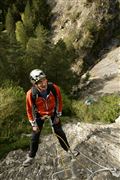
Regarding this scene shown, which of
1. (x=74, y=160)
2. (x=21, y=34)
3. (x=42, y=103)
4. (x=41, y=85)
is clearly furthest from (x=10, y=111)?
(x=21, y=34)

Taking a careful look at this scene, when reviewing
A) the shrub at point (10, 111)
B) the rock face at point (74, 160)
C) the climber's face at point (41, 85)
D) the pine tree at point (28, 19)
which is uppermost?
the pine tree at point (28, 19)

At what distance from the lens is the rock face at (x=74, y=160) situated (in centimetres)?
1071

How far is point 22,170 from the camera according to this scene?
36.8 ft

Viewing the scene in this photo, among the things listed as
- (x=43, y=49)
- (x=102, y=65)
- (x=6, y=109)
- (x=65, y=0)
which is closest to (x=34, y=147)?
(x=6, y=109)

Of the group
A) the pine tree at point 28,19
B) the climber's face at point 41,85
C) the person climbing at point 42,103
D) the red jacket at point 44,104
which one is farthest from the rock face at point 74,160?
the pine tree at point 28,19

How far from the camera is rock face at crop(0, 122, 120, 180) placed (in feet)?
35.1

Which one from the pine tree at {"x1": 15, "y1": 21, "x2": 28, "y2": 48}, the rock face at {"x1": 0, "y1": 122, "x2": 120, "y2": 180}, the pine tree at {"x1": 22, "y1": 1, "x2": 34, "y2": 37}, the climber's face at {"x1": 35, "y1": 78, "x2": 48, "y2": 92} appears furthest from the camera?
the pine tree at {"x1": 22, "y1": 1, "x2": 34, "y2": 37}

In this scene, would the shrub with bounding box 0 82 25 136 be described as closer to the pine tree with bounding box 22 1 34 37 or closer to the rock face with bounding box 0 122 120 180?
the rock face with bounding box 0 122 120 180

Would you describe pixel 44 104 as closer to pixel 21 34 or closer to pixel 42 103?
pixel 42 103

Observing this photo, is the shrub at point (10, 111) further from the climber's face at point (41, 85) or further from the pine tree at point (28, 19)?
the pine tree at point (28, 19)

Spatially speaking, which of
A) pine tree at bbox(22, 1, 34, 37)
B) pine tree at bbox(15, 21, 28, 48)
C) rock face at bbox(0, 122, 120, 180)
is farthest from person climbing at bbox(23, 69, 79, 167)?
pine tree at bbox(22, 1, 34, 37)

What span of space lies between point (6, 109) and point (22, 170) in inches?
102

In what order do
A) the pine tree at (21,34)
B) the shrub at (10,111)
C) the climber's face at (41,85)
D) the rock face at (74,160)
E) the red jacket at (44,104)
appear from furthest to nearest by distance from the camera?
the pine tree at (21,34) < the shrub at (10,111) < the rock face at (74,160) < the red jacket at (44,104) < the climber's face at (41,85)

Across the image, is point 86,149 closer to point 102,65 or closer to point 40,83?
point 40,83
